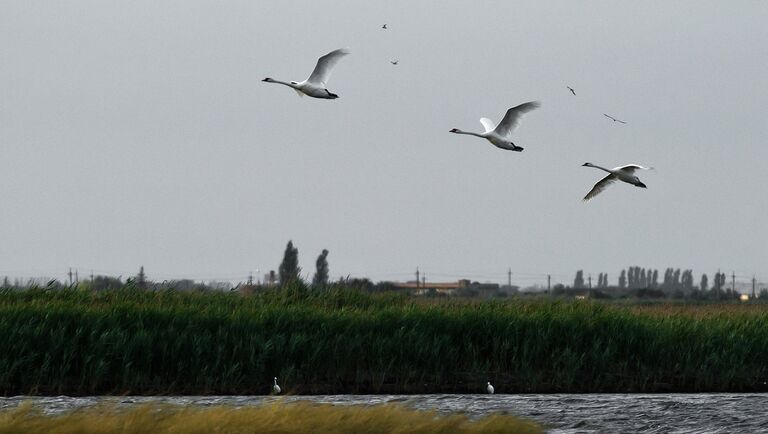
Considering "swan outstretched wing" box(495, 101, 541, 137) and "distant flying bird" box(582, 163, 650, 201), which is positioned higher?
"swan outstretched wing" box(495, 101, 541, 137)

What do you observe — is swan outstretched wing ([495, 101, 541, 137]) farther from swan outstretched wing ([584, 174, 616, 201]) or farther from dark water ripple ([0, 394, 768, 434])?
dark water ripple ([0, 394, 768, 434])

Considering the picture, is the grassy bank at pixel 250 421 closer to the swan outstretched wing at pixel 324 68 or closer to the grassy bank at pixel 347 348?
the grassy bank at pixel 347 348

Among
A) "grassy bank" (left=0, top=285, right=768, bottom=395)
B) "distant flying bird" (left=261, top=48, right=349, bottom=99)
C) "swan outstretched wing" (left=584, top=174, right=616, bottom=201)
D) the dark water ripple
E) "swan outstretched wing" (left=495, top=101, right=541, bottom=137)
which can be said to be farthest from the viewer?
"swan outstretched wing" (left=584, top=174, right=616, bottom=201)

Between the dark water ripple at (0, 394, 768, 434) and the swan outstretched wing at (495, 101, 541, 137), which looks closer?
the dark water ripple at (0, 394, 768, 434)

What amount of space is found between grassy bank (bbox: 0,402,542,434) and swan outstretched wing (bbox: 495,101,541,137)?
491 inches

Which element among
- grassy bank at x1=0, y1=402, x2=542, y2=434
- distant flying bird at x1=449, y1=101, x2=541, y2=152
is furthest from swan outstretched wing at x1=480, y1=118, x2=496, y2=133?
grassy bank at x1=0, y1=402, x2=542, y2=434

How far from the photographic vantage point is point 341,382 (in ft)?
72.7

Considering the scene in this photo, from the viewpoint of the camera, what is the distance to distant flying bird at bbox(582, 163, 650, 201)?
2694 cm

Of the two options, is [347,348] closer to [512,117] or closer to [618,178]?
[512,117]

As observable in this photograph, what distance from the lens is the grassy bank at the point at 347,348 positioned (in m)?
21.5

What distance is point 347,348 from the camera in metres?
22.5

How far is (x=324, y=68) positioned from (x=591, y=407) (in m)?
9.22

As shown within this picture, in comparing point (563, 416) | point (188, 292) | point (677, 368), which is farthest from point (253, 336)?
point (677, 368)

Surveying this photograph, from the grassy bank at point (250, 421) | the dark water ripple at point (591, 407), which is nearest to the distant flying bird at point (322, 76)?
the dark water ripple at point (591, 407)
